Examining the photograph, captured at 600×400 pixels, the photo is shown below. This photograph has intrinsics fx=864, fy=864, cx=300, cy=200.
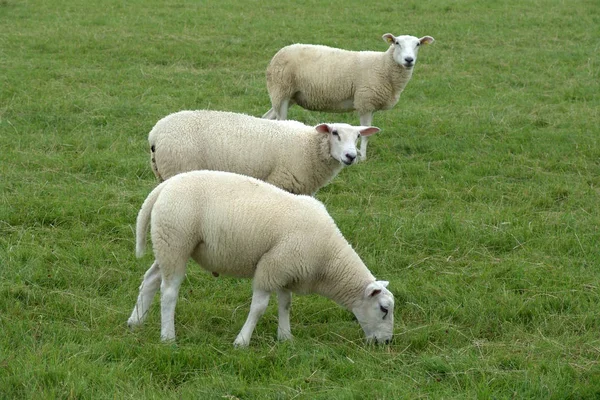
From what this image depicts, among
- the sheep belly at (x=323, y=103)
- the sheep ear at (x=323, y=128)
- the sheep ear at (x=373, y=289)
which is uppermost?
the sheep ear at (x=323, y=128)

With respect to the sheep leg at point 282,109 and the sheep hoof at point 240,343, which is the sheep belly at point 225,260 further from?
the sheep leg at point 282,109

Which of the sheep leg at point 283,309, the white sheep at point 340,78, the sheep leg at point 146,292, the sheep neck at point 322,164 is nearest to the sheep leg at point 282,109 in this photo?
the white sheep at point 340,78

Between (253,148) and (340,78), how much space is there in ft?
9.82

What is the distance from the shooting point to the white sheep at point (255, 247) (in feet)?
15.9

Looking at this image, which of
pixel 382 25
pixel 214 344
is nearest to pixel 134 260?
pixel 214 344

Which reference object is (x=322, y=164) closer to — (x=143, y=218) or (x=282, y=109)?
(x=143, y=218)

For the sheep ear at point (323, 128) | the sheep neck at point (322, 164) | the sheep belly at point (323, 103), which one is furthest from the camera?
the sheep belly at point (323, 103)

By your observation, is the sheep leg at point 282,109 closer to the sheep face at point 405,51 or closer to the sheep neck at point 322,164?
the sheep face at point 405,51

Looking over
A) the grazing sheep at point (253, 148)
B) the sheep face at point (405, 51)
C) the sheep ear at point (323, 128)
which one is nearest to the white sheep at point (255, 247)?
the grazing sheep at point (253, 148)

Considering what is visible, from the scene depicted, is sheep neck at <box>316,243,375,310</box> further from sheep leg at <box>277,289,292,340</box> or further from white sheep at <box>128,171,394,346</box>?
sheep leg at <box>277,289,292,340</box>

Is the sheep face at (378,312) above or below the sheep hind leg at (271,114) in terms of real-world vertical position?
above

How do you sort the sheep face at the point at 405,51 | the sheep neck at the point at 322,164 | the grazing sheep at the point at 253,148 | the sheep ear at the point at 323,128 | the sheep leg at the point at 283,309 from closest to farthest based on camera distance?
the sheep leg at the point at 283,309 → the grazing sheep at the point at 253,148 → the sheep ear at the point at 323,128 → the sheep neck at the point at 322,164 → the sheep face at the point at 405,51

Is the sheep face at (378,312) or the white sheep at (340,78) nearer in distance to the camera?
the sheep face at (378,312)

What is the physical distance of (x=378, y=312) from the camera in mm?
5008
